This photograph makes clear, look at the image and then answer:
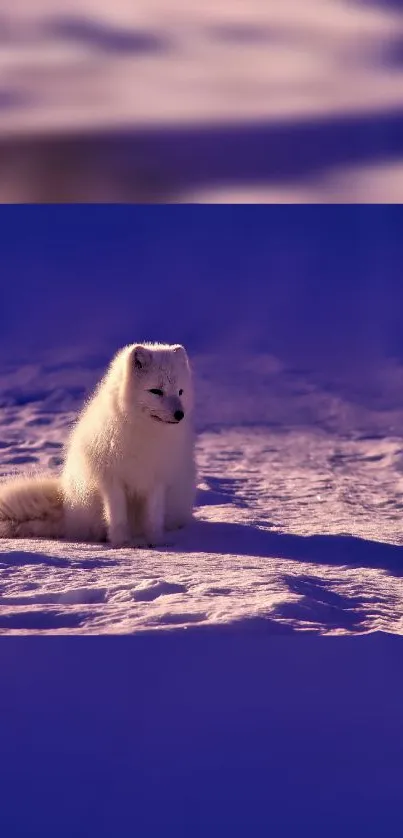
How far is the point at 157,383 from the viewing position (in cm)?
425

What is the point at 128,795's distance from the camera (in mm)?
Result: 2283

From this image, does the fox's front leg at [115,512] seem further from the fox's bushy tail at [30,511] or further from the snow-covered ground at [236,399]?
the fox's bushy tail at [30,511]

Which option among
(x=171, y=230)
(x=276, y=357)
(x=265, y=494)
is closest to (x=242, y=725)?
(x=265, y=494)

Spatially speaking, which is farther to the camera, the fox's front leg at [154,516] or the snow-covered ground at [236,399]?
the fox's front leg at [154,516]

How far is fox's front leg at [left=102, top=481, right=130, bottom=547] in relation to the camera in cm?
439

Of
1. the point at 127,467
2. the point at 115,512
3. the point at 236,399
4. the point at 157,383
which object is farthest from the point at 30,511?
the point at 236,399

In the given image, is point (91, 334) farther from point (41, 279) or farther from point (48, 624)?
point (48, 624)

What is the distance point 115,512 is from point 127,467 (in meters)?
0.19

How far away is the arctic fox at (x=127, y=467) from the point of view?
429cm

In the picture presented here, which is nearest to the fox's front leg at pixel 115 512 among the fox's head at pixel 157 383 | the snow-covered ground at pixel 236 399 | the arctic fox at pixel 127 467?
the arctic fox at pixel 127 467

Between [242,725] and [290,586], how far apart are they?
1001mm

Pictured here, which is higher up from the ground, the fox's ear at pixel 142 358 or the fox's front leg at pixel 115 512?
the fox's ear at pixel 142 358

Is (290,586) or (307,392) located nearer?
(290,586)

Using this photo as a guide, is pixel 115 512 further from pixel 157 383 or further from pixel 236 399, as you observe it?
pixel 236 399
